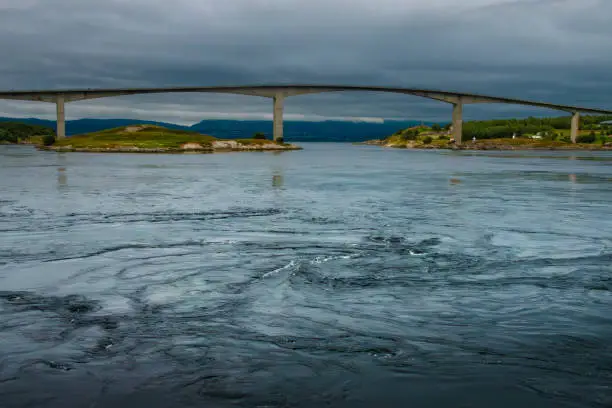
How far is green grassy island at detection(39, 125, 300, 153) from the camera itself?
Answer: 135375 mm

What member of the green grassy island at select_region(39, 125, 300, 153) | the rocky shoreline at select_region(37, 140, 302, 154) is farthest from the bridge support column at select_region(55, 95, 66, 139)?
the rocky shoreline at select_region(37, 140, 302, 154)

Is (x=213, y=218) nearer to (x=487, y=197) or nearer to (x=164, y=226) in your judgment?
(x=164, y=226)

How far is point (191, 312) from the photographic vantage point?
12.2 meters

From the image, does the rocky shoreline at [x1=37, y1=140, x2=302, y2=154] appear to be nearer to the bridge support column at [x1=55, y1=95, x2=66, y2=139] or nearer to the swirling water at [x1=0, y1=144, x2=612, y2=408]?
the bridge support column at [x1=55, y1=95, x2=66, y2=139]

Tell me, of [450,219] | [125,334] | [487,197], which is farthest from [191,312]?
[487,197]

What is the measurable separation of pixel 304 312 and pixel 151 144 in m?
133

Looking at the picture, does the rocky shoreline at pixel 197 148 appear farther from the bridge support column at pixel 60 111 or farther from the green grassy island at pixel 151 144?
the bridge support column at pixel 60 111

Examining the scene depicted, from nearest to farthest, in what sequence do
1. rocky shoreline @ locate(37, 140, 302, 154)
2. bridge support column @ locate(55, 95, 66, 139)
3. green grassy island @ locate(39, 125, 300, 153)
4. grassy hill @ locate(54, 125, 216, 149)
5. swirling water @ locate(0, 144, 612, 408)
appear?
swirling water @ locate(0, 144, 612, 408) → rocky shoreline @ locate(37, 140, 302, 154) → green grassy island @ locate(39, 125, 300, 153) → grassy hill @ locate(54, 125, 216, 149) → bridge support column @ locate(55, 95, 66, 139)

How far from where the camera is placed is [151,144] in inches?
5527

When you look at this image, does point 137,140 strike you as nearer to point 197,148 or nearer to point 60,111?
point 197,148

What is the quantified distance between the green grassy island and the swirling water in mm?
113157

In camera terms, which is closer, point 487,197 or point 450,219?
point 450,219

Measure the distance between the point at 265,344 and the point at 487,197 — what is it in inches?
1131

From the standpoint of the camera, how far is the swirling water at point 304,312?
8734 mm
